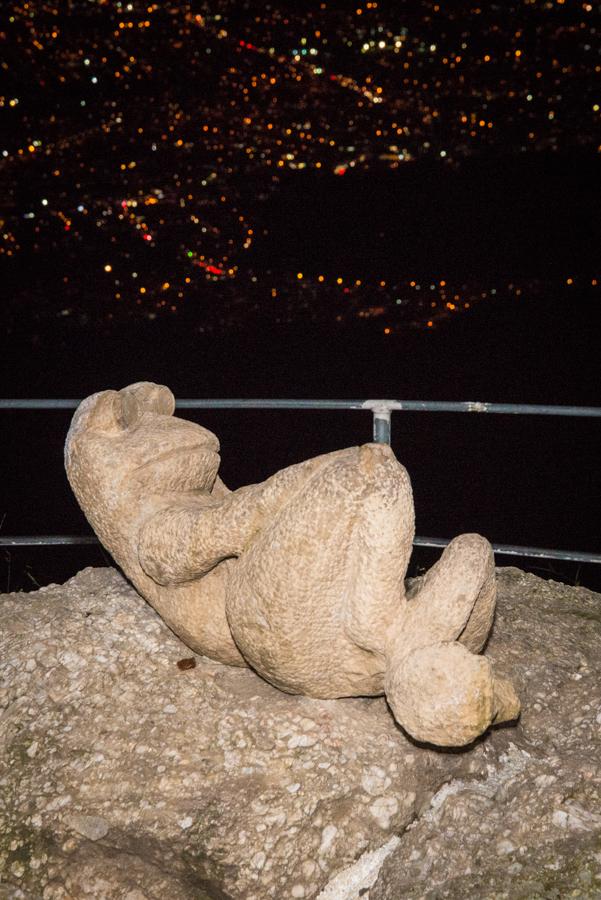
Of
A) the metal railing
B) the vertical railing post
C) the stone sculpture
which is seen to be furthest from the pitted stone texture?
the vertical railing post

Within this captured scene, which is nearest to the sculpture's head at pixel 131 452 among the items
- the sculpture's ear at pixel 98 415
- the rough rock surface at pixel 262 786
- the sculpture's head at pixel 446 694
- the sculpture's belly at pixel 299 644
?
the sculpture's ear at pixel 98 415

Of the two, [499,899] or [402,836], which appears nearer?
[499,899]

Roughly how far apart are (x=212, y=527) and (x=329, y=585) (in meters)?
0.36

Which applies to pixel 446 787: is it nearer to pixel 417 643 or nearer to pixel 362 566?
pixel 417 643

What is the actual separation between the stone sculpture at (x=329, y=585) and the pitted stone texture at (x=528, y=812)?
185 millimetres

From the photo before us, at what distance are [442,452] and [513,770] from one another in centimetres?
694

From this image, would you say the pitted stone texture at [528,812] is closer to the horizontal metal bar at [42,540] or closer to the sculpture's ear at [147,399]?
the sculpture's ear at [147,399]

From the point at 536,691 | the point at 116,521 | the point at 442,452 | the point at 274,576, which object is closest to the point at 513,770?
the point at 536,691

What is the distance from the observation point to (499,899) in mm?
1732

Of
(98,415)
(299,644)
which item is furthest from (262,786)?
(98,415)

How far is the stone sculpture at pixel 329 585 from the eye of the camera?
6.43 ft

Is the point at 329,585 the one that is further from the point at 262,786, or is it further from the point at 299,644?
the point at 262,786

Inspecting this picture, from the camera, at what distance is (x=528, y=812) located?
1.92m

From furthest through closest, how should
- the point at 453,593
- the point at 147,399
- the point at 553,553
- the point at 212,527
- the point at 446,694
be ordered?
the point at 553,553
the point at 147,399
the point at 212,527
the point at 453,593
the point at 446,694
